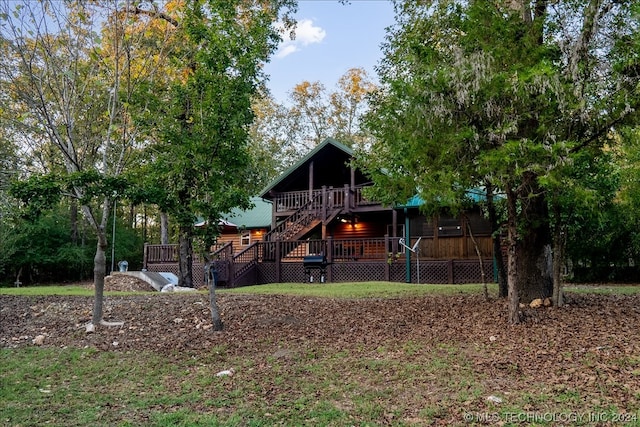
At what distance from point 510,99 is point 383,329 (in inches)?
145

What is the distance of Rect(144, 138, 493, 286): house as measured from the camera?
16547 mm

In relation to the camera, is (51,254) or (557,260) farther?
(51,254)

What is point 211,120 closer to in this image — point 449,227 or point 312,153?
point 449,227

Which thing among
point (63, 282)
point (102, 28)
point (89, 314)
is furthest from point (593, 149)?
point (63, 282)

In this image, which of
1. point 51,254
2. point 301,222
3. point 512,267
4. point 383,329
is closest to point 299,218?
point 301,222

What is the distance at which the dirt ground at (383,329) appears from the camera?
502 centimetres

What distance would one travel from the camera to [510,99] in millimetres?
5949

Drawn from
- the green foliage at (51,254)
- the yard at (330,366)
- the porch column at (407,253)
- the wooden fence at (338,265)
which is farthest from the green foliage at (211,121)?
the green foliage at (51,254)

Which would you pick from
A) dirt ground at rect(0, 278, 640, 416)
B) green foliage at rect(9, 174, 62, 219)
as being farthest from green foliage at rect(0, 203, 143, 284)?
green foliage at rect(9, 174, 62, 219)

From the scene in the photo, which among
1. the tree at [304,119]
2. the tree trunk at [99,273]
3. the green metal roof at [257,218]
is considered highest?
the tree at [304,119]

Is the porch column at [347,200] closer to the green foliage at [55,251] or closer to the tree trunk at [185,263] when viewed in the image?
the tree trunk at [185,263]

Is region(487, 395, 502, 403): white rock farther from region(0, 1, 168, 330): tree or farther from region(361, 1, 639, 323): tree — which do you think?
region(0, 1, 168, 330): tree

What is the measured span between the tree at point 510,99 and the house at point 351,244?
7969mm

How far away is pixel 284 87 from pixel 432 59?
30.4 meters
